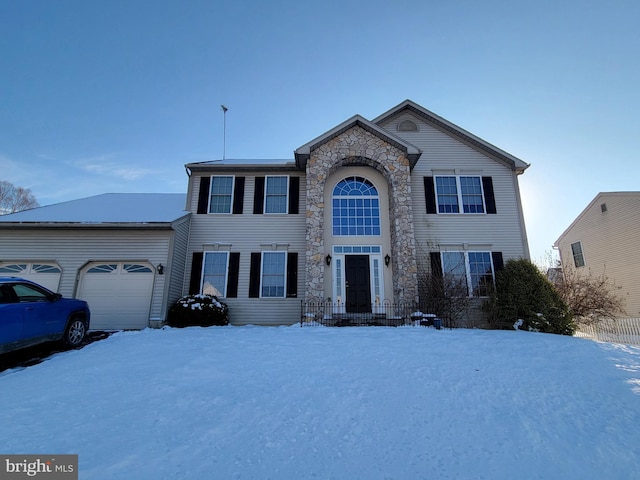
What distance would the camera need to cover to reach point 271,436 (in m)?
3.45

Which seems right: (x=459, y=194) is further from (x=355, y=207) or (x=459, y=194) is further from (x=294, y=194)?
(x=294, y=194)

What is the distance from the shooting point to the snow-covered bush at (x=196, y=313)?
10.9 metres

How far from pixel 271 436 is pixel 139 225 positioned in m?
10.4

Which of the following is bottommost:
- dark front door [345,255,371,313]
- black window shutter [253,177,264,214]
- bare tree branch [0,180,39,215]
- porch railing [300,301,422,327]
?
porch railing [300,301,422,327]

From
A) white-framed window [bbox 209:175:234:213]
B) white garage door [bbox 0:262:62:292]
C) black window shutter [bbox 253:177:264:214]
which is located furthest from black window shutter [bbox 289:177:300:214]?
white garage door [bbox 0:262:62:292]

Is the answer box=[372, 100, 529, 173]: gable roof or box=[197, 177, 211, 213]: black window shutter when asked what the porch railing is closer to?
box=[197, 177, 211, 213]: black window shutter

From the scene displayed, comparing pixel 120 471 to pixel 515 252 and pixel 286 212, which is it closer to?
pixel 286 212

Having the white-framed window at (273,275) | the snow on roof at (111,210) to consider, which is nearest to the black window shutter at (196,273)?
the snow on roof at (111,210)

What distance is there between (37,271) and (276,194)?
938cm

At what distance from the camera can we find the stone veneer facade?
11.7 metres

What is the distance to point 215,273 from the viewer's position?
41.3 feet

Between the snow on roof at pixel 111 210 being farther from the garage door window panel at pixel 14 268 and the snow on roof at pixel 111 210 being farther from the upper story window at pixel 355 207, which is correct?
the upper story window at pixel 355 207

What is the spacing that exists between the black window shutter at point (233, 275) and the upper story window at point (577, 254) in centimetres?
2127

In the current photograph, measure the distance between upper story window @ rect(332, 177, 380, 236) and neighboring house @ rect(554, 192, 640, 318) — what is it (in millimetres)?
11744
